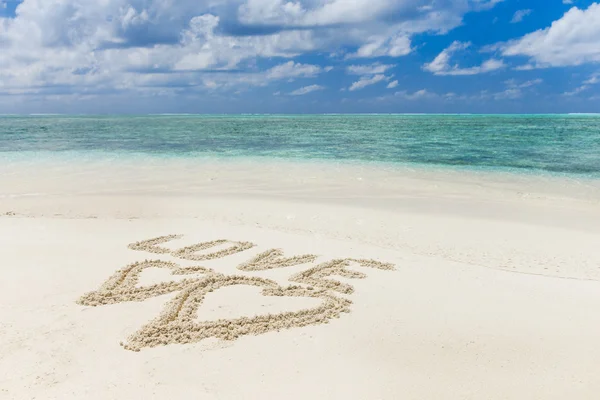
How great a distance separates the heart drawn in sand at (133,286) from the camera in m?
5.32

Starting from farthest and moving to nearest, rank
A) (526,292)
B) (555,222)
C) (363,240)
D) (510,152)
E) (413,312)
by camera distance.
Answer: (510,152)
(555,222)
(363,240)
(526,292)
(413,312)

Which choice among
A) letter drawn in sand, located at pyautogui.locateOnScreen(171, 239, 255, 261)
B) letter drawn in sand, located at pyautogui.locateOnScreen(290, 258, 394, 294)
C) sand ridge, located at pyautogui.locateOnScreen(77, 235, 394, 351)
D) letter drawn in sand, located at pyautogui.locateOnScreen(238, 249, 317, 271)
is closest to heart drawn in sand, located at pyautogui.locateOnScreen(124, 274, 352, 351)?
sand ridge, located at pyautogui.locateOnScreen(77, 235, 394, 351)

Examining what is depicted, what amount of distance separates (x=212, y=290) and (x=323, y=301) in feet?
4.51

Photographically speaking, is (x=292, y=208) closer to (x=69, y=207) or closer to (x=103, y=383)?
(x=69, y=207)

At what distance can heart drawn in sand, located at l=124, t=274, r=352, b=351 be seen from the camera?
448 centimetres

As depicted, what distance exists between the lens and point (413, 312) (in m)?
5.12

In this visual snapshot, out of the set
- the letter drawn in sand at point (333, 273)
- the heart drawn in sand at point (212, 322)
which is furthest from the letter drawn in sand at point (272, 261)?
the heart drawn in sand at point (212, 322)

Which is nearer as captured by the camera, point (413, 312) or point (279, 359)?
point (279, 359)

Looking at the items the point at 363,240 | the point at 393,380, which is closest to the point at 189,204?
the point at 363,240

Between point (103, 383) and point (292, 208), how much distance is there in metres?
6.85

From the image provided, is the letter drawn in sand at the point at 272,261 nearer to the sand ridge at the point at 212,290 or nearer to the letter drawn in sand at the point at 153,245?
the sand ridge at the point at 212,290

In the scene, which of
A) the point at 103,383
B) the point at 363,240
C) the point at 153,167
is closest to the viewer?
the point at 103,383

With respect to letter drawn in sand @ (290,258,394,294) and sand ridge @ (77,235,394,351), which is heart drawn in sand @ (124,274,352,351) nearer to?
sand ridge @ (77,235,394,351)

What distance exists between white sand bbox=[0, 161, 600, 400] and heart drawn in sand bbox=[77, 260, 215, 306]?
0.09 metres
